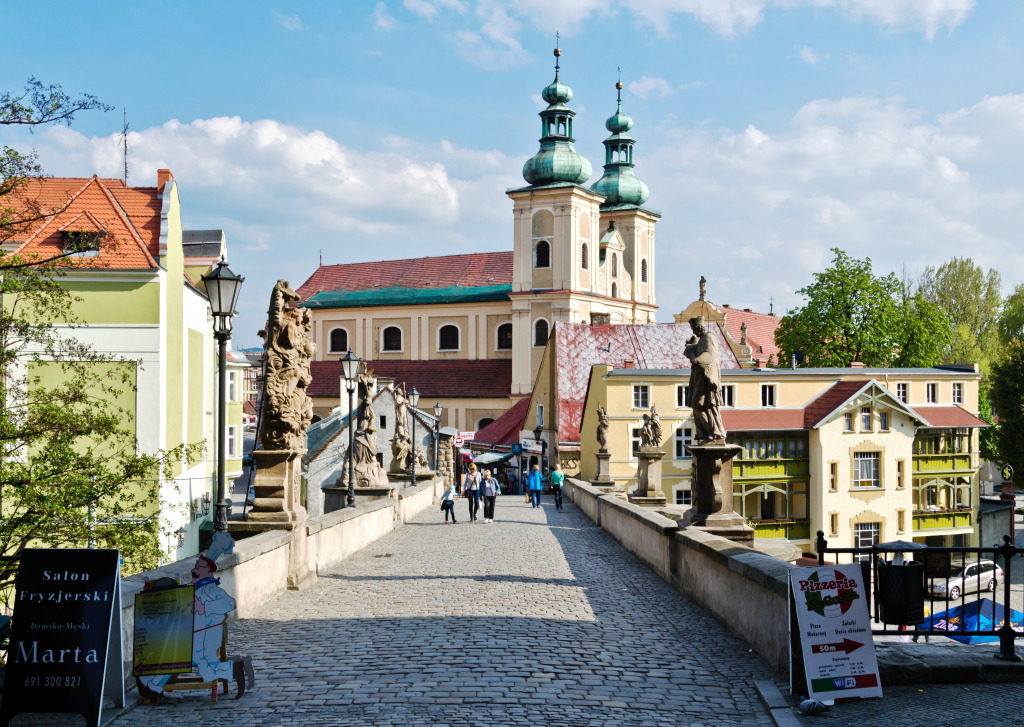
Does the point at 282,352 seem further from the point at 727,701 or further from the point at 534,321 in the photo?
the point at 534,321

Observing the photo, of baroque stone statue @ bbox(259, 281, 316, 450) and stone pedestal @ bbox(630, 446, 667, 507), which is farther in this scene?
stone pedestal @ bbox(630, 446, 667, 507)

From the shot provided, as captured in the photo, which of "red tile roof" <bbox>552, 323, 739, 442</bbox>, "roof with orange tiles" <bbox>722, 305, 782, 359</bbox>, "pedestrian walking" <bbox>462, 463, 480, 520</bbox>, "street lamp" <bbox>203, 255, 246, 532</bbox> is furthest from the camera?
"roof with orange tiles" <bbox>722, 305, 782, 359</bbox>

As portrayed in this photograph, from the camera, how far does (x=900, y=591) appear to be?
825cm

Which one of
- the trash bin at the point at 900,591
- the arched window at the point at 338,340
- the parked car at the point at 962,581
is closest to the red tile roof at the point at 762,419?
the parked car at the point at 962,581

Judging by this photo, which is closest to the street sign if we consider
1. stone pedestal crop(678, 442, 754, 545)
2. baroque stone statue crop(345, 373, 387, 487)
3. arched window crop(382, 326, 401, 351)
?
stone pedestal crop(678, 442, 754, 545)

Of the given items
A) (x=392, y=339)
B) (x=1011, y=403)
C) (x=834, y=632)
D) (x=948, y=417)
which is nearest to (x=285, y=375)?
(x=834, y=632)

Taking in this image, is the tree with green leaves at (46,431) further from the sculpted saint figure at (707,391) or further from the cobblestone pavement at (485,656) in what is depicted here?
the sculpted saint figure at (707,391)

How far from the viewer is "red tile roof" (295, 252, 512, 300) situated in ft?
290

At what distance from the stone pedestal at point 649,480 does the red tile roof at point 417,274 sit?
203 feet

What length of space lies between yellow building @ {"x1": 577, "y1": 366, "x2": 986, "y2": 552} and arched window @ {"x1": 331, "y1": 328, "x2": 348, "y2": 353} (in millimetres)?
44255

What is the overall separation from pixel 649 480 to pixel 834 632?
1720cm

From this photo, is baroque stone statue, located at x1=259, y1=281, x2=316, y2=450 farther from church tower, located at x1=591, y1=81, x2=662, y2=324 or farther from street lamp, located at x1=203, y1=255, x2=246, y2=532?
church tower, located at x1=591, y1=81, x2=662, y2=324

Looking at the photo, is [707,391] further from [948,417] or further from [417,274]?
[417,274]

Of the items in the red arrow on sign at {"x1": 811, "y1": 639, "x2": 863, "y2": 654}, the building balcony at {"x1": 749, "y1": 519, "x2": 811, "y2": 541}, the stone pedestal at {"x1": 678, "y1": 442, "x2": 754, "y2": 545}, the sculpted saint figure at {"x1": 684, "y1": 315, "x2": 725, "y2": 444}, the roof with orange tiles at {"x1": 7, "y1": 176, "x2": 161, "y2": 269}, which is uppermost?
the roof with orange tiles at {"x1": 7, "y1": 176, "x2": 161, "y2": 269}
